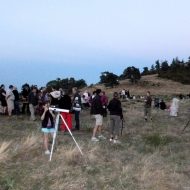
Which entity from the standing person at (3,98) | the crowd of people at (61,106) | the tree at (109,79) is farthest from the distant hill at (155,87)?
the standing person at (3,98)

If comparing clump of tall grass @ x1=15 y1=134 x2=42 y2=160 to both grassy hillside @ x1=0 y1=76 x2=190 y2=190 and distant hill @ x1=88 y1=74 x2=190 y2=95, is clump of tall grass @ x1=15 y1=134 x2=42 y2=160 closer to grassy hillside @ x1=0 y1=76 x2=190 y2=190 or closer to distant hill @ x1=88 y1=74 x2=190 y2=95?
grassy hillside @ x1=0 y1=76 x2=190 y2=190

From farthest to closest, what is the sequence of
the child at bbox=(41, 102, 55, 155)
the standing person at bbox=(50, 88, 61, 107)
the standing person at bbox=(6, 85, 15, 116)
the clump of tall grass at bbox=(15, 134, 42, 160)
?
1. the standing person at bbox=(6, 85, 15, 116)
2. the standing person at bbox=(50, 88, 61, 107)
3. the child at bbox=(41, 102, 55, 155)
4. the clump of tall grass at bbox=(15, 134, 42, 160)

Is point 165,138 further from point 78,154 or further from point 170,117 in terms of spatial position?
point 170,117

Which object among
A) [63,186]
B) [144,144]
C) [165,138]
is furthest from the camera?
[165,138]

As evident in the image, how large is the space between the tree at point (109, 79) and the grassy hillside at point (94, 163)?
52.5m

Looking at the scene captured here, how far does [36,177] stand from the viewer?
12.6m

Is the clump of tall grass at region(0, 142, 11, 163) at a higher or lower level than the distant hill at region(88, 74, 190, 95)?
higher

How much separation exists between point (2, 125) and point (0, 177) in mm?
10559

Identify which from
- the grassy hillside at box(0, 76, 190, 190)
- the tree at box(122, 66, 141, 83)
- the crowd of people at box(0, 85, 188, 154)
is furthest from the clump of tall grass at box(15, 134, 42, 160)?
the tree at box(122, 66, 141, 83)

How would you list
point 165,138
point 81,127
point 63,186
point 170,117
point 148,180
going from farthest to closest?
point 170,117, point 81,127, point 165,138, point 148,180, point 63,186

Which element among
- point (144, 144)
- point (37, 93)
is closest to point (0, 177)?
point (144, 144)

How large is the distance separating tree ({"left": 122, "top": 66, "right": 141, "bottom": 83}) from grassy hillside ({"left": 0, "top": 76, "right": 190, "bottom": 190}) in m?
58.3

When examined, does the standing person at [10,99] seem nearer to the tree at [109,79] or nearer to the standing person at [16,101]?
the standing person at [16,101]

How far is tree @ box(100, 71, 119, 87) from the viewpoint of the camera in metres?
75.1
